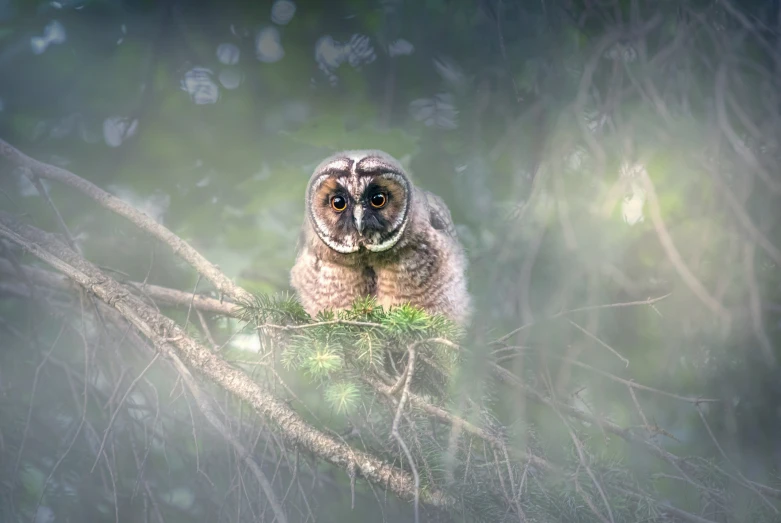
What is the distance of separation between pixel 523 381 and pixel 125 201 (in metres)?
0.85

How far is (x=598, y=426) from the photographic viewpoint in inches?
41.4

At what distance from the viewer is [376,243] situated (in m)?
1.17

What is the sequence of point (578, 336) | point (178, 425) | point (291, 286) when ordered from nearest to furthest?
1. point (178, 425)
2. point (578, 336)
3. point (291, 286)

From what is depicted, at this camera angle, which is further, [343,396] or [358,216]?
[358,216]

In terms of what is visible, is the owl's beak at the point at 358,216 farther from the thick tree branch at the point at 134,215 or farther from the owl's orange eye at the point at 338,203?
the thick tree branch at the point at 134,215

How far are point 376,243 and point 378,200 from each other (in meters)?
0.09

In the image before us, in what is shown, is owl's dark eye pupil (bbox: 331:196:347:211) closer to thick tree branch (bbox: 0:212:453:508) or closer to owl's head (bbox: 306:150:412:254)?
owl's head (bbox: 306:150:412:254)

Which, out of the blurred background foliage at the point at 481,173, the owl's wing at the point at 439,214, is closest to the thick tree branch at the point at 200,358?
the blurred background foliage at the point at 481,173

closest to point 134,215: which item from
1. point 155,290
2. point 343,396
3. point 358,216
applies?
point 155,290

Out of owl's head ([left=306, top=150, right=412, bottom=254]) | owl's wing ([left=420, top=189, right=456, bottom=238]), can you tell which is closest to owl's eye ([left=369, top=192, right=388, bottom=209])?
owl's head ([left=306, top=150, right=412, bottom=254])

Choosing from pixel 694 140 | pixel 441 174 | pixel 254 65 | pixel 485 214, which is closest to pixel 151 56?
pixel 254 65

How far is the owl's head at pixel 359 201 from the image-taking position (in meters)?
1.12

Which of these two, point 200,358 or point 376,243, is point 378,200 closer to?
point 376,243

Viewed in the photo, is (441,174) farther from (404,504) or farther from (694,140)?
(404,504)
